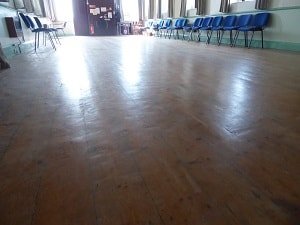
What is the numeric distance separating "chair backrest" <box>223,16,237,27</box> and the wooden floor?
4.56 meters

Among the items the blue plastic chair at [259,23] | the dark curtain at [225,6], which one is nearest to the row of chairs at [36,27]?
the dark curtain at [225,6]

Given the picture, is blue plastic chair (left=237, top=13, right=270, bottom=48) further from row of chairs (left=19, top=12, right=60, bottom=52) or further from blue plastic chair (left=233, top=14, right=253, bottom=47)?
row of chairs (left=19, top=12, right=60, bottom=52)

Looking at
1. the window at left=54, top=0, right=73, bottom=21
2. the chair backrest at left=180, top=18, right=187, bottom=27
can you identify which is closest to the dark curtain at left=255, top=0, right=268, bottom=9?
the chair backrest at left=180, top=18, right=187, bottom=27

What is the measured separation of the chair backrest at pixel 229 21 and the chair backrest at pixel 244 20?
0.21 m

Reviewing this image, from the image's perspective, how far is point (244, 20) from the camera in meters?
6.00

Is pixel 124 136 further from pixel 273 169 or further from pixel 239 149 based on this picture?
pixel 273 169

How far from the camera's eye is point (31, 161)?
3.84ft

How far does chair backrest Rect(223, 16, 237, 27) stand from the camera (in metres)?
6.38

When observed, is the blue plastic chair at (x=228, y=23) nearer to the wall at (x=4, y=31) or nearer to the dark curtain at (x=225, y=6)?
the dark curtain at (x=225, y=6)

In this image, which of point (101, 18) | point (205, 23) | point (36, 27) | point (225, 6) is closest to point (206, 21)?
point (205, 23)

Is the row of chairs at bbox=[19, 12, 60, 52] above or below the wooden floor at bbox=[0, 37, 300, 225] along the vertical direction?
above

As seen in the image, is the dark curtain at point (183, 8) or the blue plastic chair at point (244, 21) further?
the dark curtain at point (183, 8)

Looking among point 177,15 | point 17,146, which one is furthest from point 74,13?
point 17,146

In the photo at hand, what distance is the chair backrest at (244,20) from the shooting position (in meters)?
5.85
